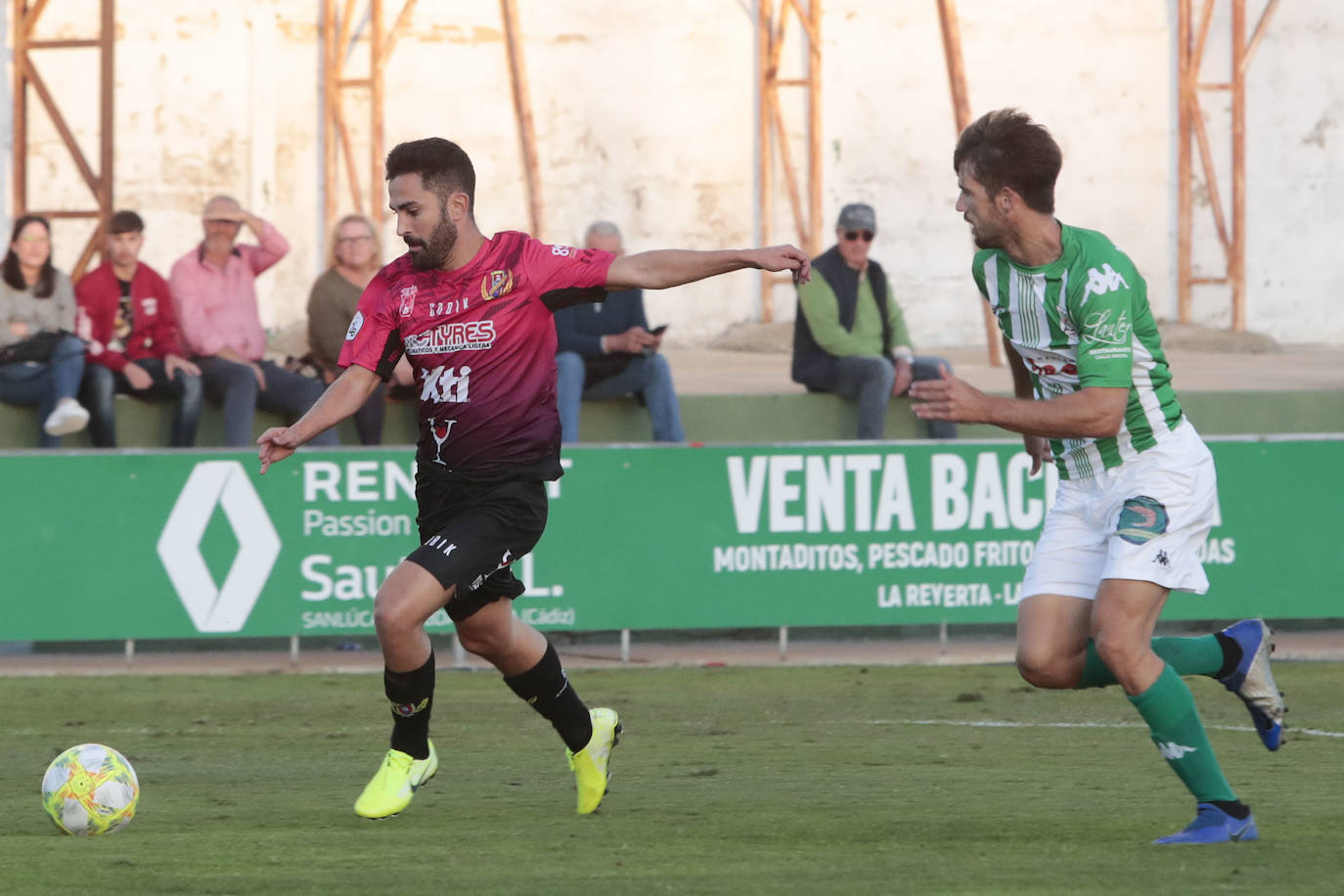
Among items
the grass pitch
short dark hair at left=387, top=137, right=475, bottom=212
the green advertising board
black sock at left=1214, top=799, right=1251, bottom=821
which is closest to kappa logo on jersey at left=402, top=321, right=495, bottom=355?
short dark hair at left=387, top=137, right=475, bottom=212

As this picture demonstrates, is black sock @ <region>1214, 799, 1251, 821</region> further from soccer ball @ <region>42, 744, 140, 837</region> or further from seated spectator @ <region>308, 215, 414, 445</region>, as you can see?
seated spectator @ <region>308, 215, 414, 445</region>

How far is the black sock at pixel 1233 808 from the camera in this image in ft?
17.5

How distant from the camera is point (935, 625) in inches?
430

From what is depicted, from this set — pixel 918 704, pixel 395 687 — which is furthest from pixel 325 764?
pixel 918 704

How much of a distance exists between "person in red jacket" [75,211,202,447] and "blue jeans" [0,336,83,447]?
14 cm

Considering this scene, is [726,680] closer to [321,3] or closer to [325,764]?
[325,764]

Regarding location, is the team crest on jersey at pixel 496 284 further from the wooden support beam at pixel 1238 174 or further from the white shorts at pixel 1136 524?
the wooden support beam at pixel 1238 174

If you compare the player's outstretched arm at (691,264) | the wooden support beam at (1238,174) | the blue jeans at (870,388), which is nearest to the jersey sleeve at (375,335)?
the player's outstretched arm at (691,264)

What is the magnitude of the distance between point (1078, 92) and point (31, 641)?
17840 mm

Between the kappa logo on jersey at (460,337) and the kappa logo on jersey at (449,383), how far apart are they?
6 centimetres

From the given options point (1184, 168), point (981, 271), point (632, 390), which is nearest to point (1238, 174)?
point (1184, 168)

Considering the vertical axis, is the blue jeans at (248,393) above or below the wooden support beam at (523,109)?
below

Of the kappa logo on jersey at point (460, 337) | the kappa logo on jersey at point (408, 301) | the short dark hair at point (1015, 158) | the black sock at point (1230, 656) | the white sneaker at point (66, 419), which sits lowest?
the black sock at point (1230, 656)

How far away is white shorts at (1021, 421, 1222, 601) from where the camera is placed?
534 cm
